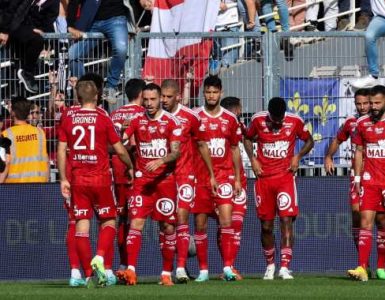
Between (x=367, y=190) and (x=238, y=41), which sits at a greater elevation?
(x=238, y=41)

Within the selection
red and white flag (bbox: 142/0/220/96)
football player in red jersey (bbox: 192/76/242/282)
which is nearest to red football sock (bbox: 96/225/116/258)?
football player in red jersey (bbox: 192/76/242/282)

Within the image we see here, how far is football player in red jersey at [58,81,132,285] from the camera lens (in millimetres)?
17359

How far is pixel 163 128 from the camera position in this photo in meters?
18.2

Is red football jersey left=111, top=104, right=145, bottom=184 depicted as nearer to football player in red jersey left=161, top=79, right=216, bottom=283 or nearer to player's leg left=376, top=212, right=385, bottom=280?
football player in red jersey left=161, top=79, right=216, bottom=283

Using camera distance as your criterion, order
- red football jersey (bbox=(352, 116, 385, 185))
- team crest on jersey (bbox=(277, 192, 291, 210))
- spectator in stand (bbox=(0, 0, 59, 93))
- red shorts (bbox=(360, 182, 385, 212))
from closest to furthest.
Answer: red shorts (bbox=(360, 182, 385, 212))
red football jersey (bbox=(352, 116, 385, 185))
team crest on jersey (bbox=(277, 192, 291, 210))
spectator in stand (bbox=(0, 0, 59, 93))

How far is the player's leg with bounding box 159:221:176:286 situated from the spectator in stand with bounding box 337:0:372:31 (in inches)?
269

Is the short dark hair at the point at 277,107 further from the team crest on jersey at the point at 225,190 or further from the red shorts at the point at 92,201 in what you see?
the red shorts at the point at 92,201

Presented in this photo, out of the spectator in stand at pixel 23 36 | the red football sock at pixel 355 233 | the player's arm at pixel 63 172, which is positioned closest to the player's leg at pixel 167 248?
the player's arm at pixel 63 172

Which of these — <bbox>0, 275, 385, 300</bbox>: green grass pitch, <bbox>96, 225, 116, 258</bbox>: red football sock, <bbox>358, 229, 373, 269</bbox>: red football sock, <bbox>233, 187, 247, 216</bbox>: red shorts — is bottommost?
<bbox>0, 275, 385, 300</bbox>: green grass pitch

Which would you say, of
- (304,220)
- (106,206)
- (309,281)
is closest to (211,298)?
(106,206)

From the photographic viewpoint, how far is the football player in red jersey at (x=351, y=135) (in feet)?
65.3

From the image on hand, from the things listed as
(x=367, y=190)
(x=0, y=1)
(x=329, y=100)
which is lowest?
(x=367, y=190)

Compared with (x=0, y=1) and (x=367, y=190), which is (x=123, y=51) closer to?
(x=0, y=1)

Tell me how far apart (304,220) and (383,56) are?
2.75 metres
